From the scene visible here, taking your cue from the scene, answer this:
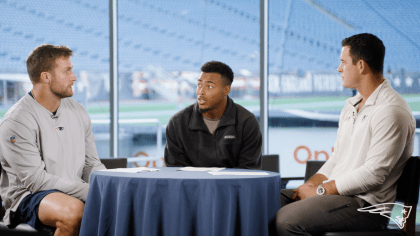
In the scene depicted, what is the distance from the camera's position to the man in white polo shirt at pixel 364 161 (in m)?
2.12

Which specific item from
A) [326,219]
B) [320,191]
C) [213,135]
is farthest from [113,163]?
[326,219]

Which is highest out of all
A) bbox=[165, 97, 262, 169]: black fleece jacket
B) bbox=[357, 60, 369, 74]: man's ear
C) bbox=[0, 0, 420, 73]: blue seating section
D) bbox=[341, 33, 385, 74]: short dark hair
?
bbox=[0, 0, 420, 73]: blue seating section

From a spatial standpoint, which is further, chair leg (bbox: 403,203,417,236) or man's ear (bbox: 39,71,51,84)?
man's ear (bbox: 39,71,51,84)

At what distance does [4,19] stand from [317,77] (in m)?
3.68

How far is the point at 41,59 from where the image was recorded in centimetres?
277

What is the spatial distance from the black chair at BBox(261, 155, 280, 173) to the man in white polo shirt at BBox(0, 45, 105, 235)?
1399mm

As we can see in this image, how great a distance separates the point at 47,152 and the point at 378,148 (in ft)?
6.36

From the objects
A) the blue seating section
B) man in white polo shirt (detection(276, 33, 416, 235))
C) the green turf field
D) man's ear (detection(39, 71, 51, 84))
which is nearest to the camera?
man in white polo shirt (detection(276, 33, 416, 235))

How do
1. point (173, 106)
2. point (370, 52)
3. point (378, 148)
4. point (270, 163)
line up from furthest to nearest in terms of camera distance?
point (173, 106), point (270, 163), point (370, 52), point (378, 148)

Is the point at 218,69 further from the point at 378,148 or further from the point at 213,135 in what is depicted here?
the point at 378,148

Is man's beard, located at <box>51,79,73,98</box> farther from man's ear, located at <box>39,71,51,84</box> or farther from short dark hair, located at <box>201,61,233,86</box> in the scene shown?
short dark hair, located at <box>201,61,233,86</box>

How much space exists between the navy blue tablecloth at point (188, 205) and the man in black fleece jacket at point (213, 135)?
843mm

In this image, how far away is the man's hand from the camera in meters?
2.41

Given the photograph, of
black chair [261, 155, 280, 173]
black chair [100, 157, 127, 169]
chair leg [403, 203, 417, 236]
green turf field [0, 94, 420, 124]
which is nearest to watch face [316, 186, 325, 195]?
chair leg [403, 203, 417, 236]
